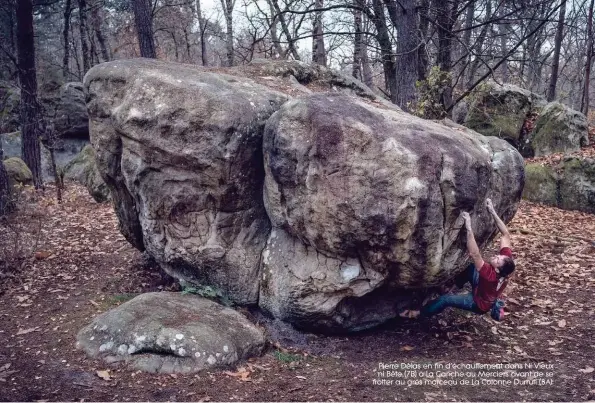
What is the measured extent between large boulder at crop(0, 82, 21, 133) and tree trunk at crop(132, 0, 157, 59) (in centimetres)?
966

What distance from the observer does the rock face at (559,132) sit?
14.2 meters

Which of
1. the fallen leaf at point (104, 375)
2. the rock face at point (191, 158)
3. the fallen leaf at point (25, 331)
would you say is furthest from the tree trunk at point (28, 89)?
the fallen leaf at point (104, 375)

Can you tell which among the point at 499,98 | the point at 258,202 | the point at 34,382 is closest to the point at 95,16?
the point at 499,98

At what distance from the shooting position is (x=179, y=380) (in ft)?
16.3

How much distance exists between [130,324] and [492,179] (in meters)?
4.41

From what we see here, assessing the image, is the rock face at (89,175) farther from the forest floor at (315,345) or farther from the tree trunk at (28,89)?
the forest floor at (315,345)

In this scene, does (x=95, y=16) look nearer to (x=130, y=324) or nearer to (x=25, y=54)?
(x=25, y=54)

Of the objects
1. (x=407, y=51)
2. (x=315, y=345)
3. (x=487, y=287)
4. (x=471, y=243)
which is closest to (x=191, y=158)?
(x=315, y=345)

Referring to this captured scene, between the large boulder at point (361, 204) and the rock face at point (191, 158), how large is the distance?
0.35m

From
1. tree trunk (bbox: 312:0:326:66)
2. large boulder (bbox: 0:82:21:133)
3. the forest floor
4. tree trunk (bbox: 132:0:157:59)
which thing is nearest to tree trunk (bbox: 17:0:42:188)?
tree trunk (bbox: 132:0:157:59)

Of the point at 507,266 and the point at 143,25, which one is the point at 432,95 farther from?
the point at 143,25

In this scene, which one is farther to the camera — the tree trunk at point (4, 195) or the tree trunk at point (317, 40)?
the tree trunk at point (317, 40)

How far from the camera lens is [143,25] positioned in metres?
11.1

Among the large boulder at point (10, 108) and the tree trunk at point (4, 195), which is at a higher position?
the large boulder at point (10, 108)
